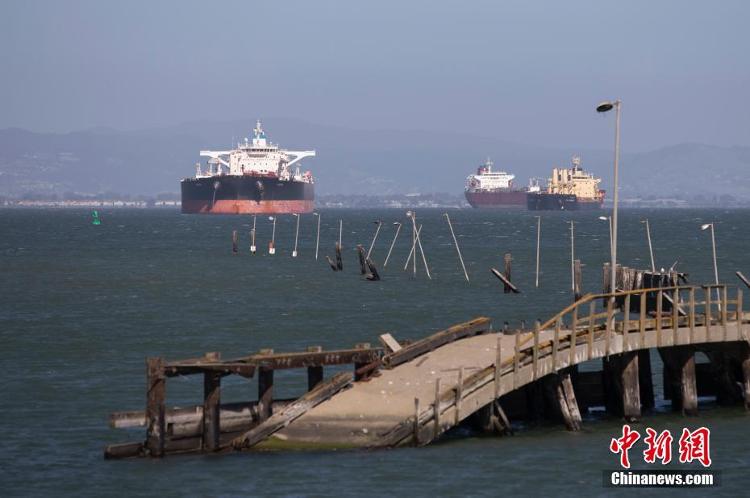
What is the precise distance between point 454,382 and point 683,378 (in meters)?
6.41

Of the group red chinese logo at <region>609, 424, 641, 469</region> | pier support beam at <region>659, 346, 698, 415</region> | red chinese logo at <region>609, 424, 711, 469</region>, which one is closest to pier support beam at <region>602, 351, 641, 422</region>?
red chinese logo at <region>609, 424, 641, 469</region>

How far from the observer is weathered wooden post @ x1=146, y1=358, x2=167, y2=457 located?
26656 mm

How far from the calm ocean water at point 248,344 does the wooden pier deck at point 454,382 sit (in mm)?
522

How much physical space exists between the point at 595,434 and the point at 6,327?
29263 mm

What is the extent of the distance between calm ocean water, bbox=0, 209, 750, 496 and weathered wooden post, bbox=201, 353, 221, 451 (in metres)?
0.45

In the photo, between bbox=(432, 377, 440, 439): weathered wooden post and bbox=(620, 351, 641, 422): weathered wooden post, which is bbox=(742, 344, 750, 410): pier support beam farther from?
bbox=(432, 377, 440, 439): weathered wooden post

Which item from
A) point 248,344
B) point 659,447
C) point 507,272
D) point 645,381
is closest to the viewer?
point 659,447

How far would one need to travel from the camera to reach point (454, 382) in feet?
94.6

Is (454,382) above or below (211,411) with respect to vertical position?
above

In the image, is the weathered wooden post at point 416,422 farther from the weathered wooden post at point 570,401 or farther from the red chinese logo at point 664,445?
the weathered wooden post at point 570,401

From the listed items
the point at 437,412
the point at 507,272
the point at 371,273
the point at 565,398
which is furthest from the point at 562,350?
the point at 371,273

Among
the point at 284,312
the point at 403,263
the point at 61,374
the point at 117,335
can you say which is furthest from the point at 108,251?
the point at 61,374

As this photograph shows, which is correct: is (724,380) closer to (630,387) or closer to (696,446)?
(630,387)

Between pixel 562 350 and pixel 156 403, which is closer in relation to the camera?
pixel 156 403
